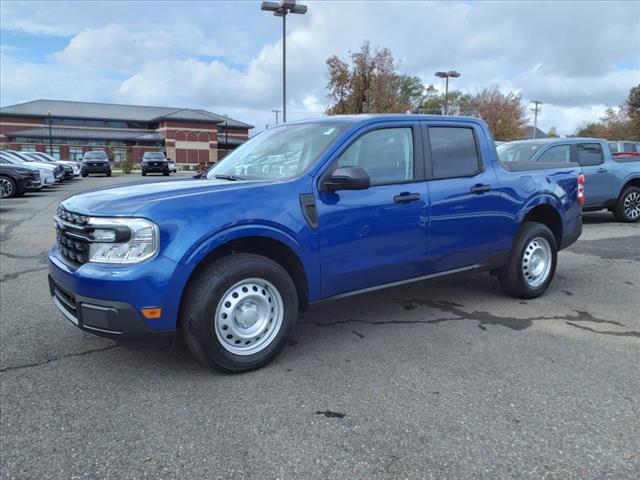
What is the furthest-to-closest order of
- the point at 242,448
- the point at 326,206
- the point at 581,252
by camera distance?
the point at 581,252
the point at 326,206
the point at 242,448

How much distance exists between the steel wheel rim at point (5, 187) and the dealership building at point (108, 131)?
186 feet

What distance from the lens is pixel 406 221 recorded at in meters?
3.98

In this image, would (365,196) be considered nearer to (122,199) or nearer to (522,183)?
(122,199)

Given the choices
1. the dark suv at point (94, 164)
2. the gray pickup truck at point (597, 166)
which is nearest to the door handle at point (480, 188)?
the gray pickup truck at point (597, 166)

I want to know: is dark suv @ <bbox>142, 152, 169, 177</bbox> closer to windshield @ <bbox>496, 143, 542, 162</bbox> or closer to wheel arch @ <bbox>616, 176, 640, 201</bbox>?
windshield @ <bbox>496, 143, 542, 162</bbox>

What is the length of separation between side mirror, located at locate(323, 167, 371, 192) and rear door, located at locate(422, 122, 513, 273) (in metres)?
0.93

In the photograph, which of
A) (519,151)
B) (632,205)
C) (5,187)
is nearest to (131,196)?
(519,151)

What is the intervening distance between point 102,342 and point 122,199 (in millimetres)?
1430

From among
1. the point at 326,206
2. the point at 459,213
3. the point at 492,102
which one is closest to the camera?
the point at 326,206

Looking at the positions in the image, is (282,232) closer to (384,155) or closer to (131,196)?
(131,196)

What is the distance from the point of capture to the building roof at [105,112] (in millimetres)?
74312

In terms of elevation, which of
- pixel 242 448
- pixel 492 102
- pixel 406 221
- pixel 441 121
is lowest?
pixel 242 448

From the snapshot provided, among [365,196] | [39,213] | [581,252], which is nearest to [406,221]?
[365,196]

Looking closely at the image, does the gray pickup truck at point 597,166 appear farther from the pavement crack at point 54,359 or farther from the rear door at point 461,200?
the pavement crack at point 54,359
